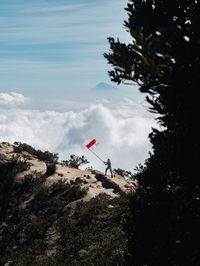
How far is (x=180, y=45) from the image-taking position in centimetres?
884

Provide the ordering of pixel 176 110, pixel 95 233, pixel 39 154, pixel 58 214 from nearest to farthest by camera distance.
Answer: pixel 176 110
pixel 95 233
pixel 58 214
pixel 39 154

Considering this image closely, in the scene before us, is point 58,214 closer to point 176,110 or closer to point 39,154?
point 39,154

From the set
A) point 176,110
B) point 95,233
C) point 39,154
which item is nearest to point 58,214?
point 95,233

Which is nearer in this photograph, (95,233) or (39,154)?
(95,233)

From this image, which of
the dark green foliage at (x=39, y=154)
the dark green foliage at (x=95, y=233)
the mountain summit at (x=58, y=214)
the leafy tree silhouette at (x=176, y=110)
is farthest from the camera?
the dark green foliage at (x=39, y=154)

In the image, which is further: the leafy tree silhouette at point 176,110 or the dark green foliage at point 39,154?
the dark green foliage at point 39,154

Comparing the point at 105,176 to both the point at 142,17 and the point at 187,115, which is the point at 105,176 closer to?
the point at 142,17

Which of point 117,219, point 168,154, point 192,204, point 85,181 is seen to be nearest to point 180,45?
point 168,154

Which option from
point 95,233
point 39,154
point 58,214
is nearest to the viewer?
point 95,233

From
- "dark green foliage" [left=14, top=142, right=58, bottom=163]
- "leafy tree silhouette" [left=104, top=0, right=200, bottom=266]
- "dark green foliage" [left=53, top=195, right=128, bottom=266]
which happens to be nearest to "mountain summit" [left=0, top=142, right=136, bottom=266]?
"dark green foliage" [left=53, top=195, right=128, bottom=266]

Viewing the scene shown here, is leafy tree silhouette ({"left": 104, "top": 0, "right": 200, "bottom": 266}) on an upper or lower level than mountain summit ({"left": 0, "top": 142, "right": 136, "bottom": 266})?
lower

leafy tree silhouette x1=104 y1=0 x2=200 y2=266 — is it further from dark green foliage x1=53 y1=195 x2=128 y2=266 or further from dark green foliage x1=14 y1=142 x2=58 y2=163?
dark green foliage x1=14 y1=142 x2=58 y2=163

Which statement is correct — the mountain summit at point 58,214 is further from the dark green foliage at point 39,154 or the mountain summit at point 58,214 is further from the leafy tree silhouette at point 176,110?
the leafy tree silhouette at point 176,110

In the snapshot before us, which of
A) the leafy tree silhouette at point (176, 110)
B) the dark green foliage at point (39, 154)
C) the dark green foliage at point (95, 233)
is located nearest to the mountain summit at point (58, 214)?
the dark green foliage at point (95, 233)
